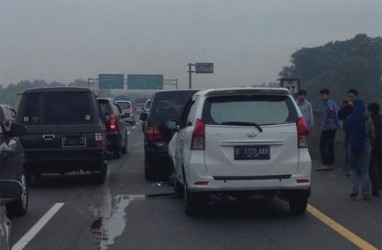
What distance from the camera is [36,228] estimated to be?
40.8 ft

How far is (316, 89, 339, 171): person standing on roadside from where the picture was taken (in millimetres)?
20528

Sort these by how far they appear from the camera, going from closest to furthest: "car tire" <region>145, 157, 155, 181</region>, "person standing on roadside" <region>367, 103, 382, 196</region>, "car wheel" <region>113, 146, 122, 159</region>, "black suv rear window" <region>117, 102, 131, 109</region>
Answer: "person standing on roadside" <region>367, 103, 382, 196</region>, "car tire" <region>145, 157, 155, 181</region>, "car wheel" <region>113, 146, 122, 159</region>, "black suv rear window" <region>117, 102, 131, 109</region>

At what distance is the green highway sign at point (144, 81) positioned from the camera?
90.9m

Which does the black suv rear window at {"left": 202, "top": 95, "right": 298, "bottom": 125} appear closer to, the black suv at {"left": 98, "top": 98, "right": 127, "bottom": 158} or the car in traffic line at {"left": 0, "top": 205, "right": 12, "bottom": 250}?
the car in traffic line at {"left": 0, "top": 205, "right": 12, "bottom": 250}

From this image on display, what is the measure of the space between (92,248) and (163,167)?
305 inches

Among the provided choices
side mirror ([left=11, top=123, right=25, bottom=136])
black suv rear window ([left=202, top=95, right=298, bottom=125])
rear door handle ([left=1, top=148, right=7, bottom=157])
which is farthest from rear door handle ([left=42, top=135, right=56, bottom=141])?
black suv rear window ([left=202, top=95, right=298, bottom=125])

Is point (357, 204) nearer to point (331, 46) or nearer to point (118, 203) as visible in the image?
point (118, 203)

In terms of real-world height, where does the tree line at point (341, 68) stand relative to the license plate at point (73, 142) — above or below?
above

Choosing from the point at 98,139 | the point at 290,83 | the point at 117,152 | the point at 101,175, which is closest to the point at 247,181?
the point at 98,139

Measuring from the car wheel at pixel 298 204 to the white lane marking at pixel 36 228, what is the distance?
11.8 ft

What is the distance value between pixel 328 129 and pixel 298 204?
25.2 feet

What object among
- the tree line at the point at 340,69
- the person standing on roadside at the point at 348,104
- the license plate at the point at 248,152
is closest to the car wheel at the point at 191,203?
the license plate at the point at 248,152

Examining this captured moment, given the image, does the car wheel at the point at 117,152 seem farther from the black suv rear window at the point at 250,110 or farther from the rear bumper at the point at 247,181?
the rear bumper at the point at 247,181

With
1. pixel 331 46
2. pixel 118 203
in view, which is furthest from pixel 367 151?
pixel 331 46
